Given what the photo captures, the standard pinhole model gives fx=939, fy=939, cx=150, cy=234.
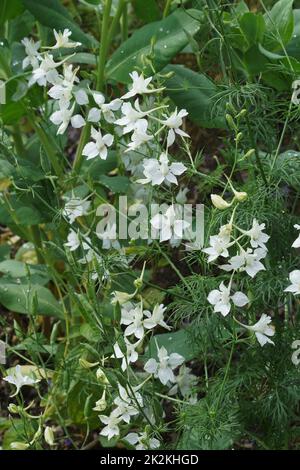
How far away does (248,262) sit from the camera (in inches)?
57.1

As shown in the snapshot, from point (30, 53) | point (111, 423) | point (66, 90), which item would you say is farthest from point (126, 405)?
point (30, 53)

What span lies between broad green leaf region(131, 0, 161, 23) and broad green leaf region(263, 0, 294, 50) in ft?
1.07

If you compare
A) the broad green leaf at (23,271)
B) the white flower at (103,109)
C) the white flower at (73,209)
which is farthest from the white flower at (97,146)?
the broad green leaf at (23,271)

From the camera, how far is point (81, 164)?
6.67ft

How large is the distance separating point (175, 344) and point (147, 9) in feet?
2.41

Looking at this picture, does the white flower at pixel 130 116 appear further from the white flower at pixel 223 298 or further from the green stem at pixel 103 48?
the green stem at pixel 103 48

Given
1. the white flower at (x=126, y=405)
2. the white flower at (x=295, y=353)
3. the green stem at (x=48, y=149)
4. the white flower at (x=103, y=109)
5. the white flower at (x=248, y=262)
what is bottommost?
the white flower at (x=126, y=405)

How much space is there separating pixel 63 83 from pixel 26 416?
593mm

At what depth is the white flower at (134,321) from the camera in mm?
1563

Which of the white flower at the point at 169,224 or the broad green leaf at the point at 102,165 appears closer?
the white flower at the point at 169,224

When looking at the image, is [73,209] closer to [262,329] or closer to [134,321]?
[134,321]

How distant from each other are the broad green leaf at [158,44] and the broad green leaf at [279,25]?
14 centimetres
